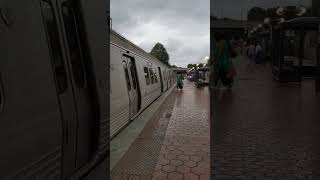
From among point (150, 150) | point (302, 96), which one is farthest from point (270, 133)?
point (302, 96)

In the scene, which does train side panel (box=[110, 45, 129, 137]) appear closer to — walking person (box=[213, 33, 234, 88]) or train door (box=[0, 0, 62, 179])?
train door (box=[0, 0, 62, 179])

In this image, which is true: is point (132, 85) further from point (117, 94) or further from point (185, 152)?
point (185, 152)

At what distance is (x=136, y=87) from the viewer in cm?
1140

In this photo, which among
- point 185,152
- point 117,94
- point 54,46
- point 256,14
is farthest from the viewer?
point 256,14

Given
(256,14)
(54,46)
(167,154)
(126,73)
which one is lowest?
(167,154)

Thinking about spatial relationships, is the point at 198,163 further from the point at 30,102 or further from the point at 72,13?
the point at 30,102

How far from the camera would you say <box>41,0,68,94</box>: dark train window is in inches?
151

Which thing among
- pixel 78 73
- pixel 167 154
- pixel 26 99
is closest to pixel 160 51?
pixel 167 154

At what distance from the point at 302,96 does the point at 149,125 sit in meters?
6.80

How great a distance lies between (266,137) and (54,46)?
13.9 ft

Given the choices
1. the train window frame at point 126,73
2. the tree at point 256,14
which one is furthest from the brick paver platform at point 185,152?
the tree at point 256,14

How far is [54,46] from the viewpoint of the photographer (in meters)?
4.05

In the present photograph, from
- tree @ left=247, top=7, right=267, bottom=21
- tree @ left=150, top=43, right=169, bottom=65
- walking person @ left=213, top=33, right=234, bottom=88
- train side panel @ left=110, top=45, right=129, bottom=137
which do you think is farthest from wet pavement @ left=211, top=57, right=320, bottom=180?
tree @ left=150, top=43, right=169, bottom=65

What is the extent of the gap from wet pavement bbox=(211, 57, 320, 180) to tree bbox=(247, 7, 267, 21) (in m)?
19.0
